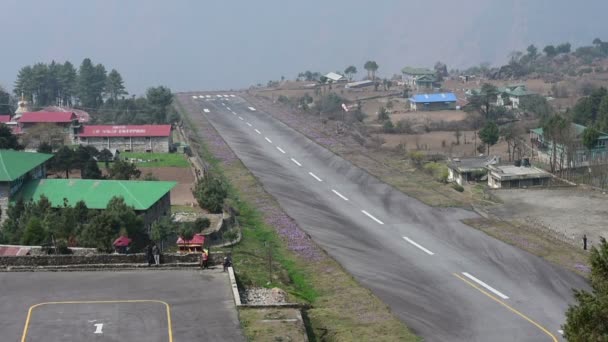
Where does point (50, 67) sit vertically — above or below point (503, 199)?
above

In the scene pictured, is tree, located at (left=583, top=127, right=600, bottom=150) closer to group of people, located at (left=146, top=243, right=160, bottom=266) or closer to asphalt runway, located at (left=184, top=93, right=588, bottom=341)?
asphalt runway, located at (left=184, top=93, right=588, bottom=341)

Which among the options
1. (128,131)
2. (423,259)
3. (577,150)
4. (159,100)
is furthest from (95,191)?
(159,100)

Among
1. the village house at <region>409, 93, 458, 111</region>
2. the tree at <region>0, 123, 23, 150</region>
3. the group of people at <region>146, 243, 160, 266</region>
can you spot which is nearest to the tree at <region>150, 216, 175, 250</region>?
the group of people at <region>146, 243, 160, 266</region>

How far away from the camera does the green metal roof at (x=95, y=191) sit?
4969 cm

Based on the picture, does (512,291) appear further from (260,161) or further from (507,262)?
(260,161)

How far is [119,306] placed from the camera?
32.1 metres

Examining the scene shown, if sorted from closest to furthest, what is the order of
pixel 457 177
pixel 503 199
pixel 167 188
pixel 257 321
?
pixel 257 321 → pixel 167 188 → pixel 503 199 → pixel 457 177

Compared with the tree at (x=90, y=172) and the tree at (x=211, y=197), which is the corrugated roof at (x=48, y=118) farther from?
the tree at (x=211, y=197)

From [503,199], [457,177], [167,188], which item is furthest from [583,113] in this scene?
[167,188]

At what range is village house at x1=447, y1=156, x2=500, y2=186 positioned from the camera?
74.8 m

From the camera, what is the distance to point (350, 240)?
53375mm

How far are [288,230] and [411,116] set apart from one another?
217 feet

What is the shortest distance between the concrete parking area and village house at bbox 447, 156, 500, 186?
41.7 meters

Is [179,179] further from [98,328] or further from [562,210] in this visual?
[98,328]
